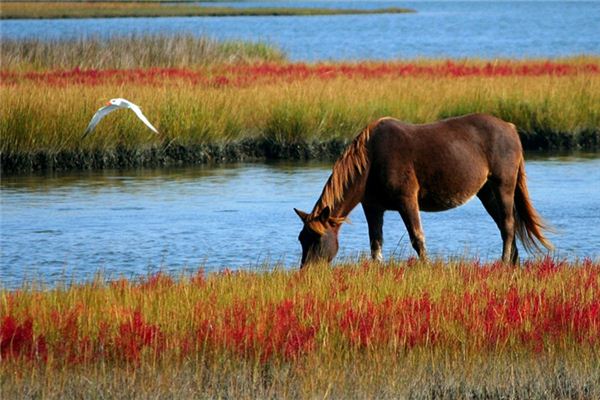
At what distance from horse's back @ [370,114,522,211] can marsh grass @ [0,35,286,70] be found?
59.8 ft

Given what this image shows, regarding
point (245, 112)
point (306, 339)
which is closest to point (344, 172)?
point (306, 339)

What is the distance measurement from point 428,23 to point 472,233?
88.4 metres

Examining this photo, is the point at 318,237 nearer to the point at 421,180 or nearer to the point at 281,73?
the point at 421,180

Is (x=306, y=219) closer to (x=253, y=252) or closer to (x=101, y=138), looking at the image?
(x=253, y=252)

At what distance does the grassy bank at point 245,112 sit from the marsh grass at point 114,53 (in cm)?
441

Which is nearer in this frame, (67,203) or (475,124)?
(475,124)

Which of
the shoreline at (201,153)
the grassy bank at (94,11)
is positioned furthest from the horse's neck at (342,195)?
the grassy bank at (94,11)

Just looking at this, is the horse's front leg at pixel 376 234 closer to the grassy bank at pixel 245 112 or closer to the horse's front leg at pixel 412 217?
the horse's front leg at pixel 412 217

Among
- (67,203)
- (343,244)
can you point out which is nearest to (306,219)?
(343,244)

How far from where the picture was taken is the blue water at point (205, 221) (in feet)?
39.3

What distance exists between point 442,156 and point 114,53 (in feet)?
65.5

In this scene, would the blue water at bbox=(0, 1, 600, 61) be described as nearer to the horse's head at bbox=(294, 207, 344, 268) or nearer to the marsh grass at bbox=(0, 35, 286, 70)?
the marsh grass at bbox=(0, 35, 286, 70)

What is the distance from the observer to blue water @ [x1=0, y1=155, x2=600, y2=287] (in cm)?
1199

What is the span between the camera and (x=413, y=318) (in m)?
7.80
